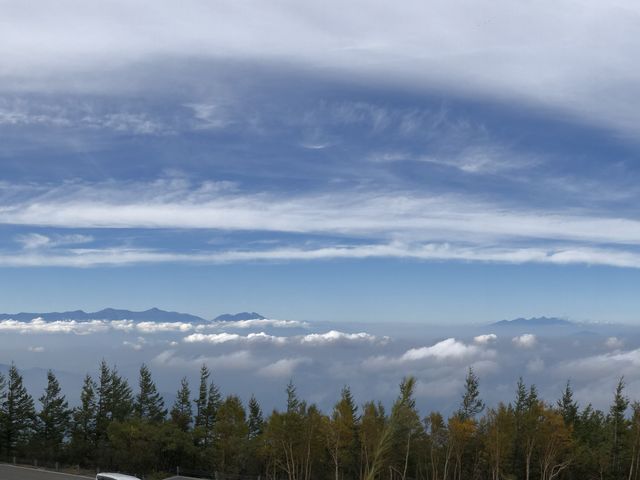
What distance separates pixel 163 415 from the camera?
317 feet

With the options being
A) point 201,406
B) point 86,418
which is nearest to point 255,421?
point 201,406

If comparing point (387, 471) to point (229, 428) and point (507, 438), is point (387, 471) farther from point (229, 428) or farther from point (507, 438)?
point (229, 428)

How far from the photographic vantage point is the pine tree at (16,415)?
86.2 metres

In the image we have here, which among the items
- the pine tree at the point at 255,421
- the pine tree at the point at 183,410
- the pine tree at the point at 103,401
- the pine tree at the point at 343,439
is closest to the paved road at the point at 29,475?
the pine tree at the point at 343,439

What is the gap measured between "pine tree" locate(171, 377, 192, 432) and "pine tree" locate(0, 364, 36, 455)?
18528 millimetres

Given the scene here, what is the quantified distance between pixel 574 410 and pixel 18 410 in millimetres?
70923

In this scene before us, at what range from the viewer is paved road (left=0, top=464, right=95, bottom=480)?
50194 millimetres

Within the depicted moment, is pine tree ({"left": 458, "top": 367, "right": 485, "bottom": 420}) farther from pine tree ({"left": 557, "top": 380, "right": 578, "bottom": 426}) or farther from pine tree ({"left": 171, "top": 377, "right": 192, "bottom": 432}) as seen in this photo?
pine tree ({"left": 171, "top": 377, "right": 192, "bottom": 432})

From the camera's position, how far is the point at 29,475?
5191 cm

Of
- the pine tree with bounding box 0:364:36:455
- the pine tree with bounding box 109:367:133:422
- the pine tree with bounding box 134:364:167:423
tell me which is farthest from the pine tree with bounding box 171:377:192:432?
the pine tree with bounding box 0:364:36:455

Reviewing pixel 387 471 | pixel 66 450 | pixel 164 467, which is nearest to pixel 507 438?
pixel 387 471

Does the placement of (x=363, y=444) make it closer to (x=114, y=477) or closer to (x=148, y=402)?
(x=114, y=477)

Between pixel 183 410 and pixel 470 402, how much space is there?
128 ft

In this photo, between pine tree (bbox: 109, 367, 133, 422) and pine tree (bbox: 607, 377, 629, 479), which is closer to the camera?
pine tree (bbox: 607, 377, 629, 479)
